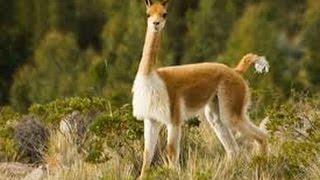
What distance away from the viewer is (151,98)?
921 centimetres

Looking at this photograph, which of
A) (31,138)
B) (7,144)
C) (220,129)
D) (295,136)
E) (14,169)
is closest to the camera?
(295,136)

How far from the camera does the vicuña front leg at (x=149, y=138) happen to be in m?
9.41

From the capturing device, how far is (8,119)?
1314 cm

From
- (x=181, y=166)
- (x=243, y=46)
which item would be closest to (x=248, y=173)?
(x=181, y=166)

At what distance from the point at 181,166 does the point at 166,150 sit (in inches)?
14.5

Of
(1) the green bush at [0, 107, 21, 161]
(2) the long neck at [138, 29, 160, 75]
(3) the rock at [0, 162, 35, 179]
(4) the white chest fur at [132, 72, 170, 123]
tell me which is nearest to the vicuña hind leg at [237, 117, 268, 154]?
(4) the white chest fur at [132, 72, 170, 123]

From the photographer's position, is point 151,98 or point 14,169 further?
point 14,169

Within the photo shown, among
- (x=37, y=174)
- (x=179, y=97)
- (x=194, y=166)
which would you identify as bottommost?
(x=37, y=174)

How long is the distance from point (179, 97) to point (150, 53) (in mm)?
505

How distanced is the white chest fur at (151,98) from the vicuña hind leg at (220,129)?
856 millimetres

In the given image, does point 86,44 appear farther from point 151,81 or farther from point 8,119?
point 151,81

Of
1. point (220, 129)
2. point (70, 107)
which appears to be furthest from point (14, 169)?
point (220, 129)

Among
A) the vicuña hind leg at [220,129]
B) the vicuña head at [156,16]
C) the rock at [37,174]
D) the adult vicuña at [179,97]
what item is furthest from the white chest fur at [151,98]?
the rock at [37,174]

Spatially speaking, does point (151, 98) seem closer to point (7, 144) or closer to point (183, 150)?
point (183, 150)
